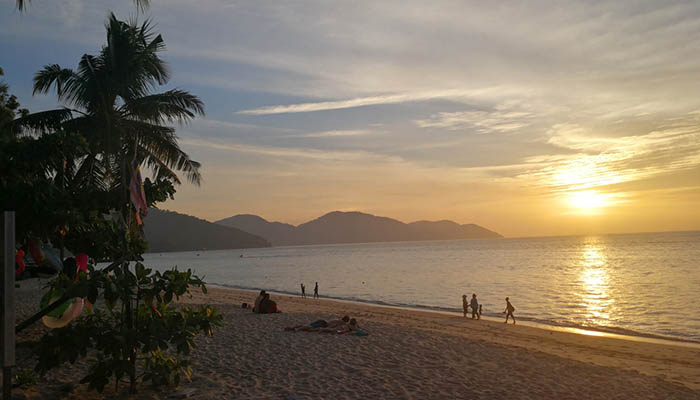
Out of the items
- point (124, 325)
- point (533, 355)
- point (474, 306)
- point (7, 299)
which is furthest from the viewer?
point (474, 306)

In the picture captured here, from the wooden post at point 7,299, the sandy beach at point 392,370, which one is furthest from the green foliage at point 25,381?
the wooden post at point 7,299

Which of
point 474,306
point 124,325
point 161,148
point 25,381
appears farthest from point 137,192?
point 474,306

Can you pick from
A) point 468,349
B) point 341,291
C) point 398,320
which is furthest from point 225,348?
point 341,291

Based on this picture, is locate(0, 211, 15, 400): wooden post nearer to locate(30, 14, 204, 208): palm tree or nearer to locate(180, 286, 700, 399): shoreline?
locate(180, 286, 700, 399): shoreline

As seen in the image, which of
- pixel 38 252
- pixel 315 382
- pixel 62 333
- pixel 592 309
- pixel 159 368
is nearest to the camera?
pixel 62 333

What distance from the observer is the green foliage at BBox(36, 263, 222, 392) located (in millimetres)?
4637

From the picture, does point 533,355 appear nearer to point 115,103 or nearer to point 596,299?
point 115,103

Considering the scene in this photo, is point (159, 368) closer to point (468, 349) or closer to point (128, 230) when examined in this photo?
point (128, 230)

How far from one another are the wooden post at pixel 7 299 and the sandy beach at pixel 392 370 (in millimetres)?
1996

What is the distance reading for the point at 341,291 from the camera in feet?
135

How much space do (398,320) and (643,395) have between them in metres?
12.7

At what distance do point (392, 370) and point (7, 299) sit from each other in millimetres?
5696

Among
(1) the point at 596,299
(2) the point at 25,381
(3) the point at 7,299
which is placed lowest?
(1) the point at 596,299

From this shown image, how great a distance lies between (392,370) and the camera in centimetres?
779
